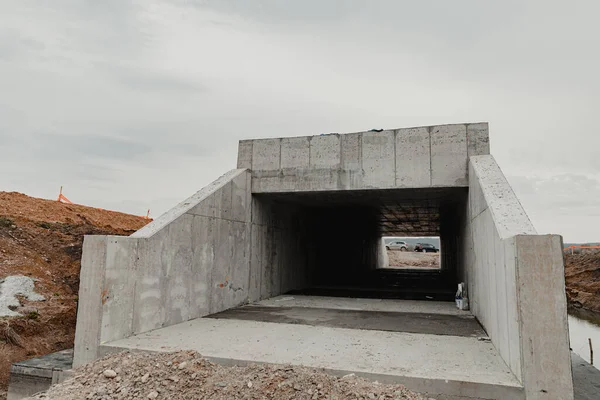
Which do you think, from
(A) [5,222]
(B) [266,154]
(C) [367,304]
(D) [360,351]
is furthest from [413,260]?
(D) [360,351]

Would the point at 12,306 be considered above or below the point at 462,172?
below

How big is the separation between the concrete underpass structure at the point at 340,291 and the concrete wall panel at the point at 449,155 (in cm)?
2

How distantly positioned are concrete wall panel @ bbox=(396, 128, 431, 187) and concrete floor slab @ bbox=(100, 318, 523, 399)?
395cm

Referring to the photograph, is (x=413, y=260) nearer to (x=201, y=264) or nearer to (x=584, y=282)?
Answer: (x=584, y=282)

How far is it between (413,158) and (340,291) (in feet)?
20.1

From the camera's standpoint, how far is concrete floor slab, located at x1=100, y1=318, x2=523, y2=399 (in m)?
4.20

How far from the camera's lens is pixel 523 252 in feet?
13.7

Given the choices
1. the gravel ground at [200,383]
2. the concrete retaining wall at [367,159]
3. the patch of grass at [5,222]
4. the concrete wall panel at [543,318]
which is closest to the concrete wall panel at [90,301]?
the gravel ground at [200,383]

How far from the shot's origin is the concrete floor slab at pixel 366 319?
6926mm

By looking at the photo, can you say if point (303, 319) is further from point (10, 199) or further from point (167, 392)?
point (10, 199)

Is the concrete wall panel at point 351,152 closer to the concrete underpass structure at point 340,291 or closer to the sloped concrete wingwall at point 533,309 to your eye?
the concrete underpass structure at point 340,291

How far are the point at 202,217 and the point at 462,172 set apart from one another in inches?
234

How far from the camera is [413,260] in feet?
139

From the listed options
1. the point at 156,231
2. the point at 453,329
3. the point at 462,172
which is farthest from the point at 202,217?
the point at 462,172
